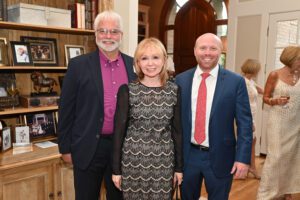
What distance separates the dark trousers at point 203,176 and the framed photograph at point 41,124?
1490 mm

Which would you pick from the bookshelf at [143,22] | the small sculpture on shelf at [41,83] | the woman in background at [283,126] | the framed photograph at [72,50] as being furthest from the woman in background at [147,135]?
the bookshelf at [143,22]

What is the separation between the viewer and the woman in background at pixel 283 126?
285cm

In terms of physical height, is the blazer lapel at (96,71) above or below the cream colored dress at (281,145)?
above

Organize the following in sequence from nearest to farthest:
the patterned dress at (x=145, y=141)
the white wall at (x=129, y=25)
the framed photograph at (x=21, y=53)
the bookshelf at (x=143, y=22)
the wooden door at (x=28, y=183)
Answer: the patterned dress at (x=145, y=141)
the wooden door at (x=28, y=183)
the framed photograph at (x=21, y=53)
the white wall at (x=129, y=25)
the bookshelf at (x=143, y=22)

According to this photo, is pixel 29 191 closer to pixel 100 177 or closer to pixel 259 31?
pixel 100 177

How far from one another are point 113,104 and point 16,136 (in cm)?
119

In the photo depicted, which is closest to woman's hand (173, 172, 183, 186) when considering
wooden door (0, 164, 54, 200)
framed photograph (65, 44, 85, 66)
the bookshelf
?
wooden door (0, 164, 54, 200)

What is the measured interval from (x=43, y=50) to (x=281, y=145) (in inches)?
93.9

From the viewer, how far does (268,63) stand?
4676 mm

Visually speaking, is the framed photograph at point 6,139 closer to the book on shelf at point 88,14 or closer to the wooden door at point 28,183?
the wooden door at point 28,183

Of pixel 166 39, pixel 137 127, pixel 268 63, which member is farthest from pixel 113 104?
pixel 166 39

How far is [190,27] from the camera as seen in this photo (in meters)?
6.30

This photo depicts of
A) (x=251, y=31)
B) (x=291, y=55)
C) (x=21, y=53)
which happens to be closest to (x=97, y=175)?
(x=21, y=53)

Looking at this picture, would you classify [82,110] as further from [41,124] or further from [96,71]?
[41,124]
